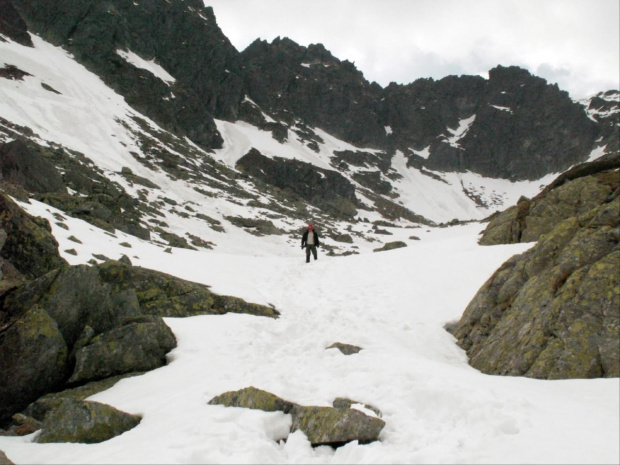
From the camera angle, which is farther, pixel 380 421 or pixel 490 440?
pixel 380 421

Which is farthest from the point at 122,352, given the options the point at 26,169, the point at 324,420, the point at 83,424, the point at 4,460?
the point at 26,169

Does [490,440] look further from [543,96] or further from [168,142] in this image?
[543,96]

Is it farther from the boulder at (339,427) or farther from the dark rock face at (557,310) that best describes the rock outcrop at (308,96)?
the boulder at (339,427)

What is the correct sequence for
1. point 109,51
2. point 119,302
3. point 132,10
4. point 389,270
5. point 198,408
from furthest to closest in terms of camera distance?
point 132,10
point 109,51
point 389,270
point 119,302
point 198,408

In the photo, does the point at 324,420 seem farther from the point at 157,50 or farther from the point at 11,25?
the point at 157,50

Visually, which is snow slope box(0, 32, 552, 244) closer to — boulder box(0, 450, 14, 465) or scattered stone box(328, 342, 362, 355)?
scattered stone box(328, 342, 362, 355)

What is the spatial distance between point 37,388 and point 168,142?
73704mm

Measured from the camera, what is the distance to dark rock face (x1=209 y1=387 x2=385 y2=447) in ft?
16.0

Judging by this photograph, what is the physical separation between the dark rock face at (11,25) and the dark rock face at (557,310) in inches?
3892

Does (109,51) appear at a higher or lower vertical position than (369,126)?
lower

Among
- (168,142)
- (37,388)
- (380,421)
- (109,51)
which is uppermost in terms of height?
(109,51)

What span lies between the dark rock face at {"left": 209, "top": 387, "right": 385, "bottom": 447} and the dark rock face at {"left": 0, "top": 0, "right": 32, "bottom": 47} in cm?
9816

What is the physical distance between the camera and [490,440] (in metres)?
4.41

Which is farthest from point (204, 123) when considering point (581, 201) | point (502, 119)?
→ point (502, 119)
